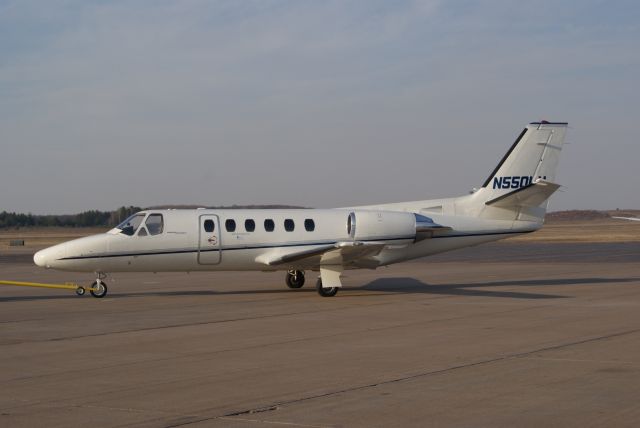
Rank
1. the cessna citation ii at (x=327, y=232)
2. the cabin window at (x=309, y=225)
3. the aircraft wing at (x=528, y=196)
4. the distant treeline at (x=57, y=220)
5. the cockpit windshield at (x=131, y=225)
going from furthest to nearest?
1. the distant treeline at (x=57, y=220)
2. the aircraft wing at (x=528, y=196)
3. the cabin window at (x=309, y=225)
4. the cockpit windshield at (x=131, y=225)
5. the cessna citation ii at (x=327, y=232)

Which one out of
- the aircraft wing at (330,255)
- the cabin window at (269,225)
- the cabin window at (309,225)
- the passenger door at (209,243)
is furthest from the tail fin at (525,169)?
the passenger door at (209,243)

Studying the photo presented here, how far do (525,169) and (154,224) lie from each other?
36.4 ft

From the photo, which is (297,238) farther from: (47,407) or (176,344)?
(47,407)

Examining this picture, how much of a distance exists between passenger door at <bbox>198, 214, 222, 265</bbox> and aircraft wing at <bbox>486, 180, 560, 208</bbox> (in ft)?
26.7

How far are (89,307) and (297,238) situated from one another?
6.24 meters

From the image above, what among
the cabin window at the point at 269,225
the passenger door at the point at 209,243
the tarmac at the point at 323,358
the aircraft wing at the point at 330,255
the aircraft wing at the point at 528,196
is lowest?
the tarmac at the point at 323,358

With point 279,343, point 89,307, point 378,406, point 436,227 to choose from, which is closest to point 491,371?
point 378,406

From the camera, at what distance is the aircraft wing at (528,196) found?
962 inches

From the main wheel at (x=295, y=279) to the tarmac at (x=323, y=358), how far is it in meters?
0.59

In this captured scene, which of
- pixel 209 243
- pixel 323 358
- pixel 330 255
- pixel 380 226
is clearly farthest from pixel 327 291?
pixel 323 358

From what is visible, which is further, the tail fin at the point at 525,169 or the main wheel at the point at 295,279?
the tail fin at the point at 525,169

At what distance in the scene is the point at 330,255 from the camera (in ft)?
73.7

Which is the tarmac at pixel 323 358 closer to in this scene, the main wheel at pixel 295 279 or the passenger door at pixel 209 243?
the main wheel at pixel 295 279

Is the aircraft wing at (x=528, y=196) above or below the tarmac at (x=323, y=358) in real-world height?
above
